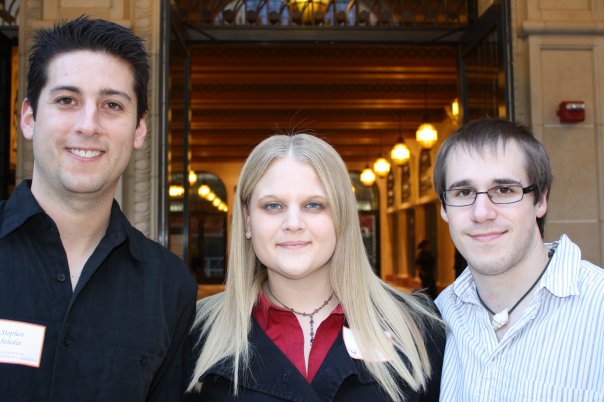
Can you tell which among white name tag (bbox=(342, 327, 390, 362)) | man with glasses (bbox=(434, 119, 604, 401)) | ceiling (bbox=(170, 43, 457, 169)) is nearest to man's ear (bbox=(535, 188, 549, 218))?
man with glasses (bbox=(434, 119, 604, 401))

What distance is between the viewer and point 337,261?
87.4 inches

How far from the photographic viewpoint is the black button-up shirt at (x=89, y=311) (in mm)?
1676

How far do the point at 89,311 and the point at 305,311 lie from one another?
2.46 feet

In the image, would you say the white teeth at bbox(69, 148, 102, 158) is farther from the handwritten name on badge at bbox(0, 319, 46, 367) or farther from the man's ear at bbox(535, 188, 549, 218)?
the man's ear at bbox(535, 188, 549, 218)

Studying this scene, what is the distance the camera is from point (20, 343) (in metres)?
1.65

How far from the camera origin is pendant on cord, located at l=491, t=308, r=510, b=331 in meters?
1.95

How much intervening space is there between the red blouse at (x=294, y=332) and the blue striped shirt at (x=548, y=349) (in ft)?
1.32

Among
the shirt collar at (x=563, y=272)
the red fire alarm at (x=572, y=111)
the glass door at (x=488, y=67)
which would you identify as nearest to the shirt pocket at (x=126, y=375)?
the shirt collar at (x=563, y=272)

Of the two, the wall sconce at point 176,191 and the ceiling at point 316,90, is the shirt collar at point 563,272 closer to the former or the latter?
the wall sconce at point 176,191

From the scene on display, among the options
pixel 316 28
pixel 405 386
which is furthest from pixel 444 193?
pixel 316 28

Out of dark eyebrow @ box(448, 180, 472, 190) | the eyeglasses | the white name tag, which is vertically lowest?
the white name tag

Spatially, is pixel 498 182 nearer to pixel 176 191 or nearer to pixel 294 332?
pixel 294 332

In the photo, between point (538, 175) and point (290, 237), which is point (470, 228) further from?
point (290, 237)

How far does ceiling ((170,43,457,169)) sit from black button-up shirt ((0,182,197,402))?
10.8ft
